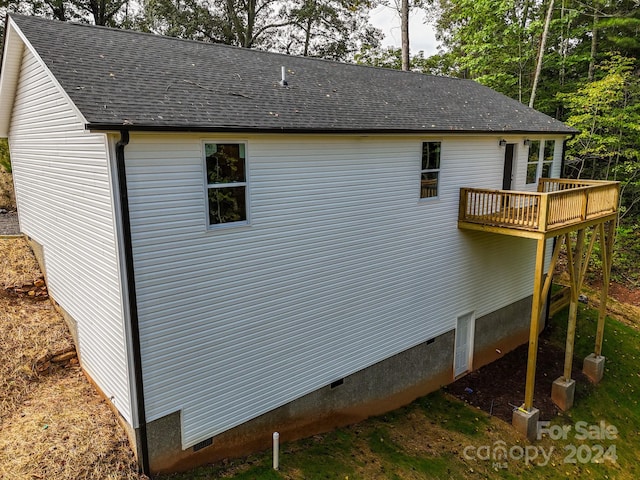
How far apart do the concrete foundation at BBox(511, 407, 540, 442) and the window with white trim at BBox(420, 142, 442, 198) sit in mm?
6100

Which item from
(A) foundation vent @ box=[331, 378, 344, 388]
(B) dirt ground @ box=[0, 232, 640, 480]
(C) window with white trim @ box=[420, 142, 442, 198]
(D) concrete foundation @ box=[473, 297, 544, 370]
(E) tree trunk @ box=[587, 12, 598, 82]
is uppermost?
(E) tree trunk @ box=[587, 12, 598, 82]

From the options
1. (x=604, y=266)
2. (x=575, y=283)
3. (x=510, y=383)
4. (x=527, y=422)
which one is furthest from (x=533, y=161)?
(x=527, y=422)

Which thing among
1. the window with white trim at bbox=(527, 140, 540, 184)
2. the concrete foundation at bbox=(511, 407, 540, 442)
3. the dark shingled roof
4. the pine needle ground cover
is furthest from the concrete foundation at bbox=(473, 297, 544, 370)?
the pine needle ground cover

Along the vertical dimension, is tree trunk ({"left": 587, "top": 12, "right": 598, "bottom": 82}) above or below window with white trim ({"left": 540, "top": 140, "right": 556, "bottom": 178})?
above

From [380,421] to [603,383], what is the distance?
27.2ft

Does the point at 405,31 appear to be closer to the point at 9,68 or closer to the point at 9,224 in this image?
the point at 9,68

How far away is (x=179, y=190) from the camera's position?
6859mm

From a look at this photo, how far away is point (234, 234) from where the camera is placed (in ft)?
24.8

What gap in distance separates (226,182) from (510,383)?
11074 mm

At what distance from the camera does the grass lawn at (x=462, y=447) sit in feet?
28.1

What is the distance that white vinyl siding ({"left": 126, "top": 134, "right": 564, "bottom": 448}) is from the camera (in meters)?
6.88

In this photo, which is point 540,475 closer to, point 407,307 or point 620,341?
point 407,307

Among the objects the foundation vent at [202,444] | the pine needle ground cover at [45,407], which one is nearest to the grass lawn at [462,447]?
the foundation vent at [202,444]

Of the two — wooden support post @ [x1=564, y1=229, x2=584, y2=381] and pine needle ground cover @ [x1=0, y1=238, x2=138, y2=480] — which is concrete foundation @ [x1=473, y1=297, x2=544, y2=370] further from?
pine needle ground cover @ [x1=0, y1=238, x2=138, y2=480]
